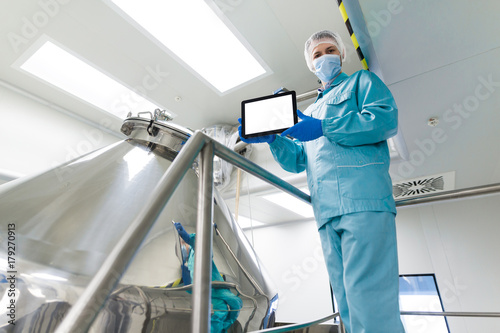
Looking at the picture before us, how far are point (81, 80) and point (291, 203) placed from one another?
103 inches

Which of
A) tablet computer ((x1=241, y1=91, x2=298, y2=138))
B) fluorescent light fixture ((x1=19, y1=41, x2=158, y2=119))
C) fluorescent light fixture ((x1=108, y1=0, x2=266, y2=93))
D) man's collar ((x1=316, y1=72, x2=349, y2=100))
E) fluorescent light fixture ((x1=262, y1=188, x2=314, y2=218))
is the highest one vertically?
fluorescent light fixture ((x1=19, y1=41, x2=158, y2=119))

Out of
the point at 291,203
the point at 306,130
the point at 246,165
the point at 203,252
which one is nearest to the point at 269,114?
the point at 306,130

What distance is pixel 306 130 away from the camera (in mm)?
795

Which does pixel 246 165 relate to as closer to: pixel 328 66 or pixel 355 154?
pixel 355 154

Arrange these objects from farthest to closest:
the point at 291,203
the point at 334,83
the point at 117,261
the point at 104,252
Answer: the point at 291,203 → the point at 334,83 → the point at 104,252 → the point at 117,261

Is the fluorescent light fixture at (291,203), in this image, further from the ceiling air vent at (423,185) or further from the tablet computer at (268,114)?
the tablet computer at (268,114)

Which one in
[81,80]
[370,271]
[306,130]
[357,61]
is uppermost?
[81,80]

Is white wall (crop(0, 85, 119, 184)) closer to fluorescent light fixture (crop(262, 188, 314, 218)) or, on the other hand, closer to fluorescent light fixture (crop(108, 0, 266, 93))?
fluorescent light fixture (crop(108, 0, 266, 93))

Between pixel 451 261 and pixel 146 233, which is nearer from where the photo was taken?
pixel 146 233

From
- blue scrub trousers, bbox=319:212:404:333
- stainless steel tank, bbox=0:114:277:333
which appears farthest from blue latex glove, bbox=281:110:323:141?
stainless steel tank, bbox=0:114:277:333

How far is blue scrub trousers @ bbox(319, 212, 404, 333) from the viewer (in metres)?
0.65

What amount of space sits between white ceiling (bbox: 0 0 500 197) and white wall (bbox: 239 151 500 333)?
1.54 feet

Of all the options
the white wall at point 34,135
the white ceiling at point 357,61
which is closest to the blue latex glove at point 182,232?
the white ceiling at point 357,61

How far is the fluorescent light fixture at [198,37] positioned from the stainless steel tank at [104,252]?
4.13ft
